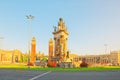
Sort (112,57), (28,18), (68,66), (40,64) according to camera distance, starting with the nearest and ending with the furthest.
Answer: (68,66), (40,64), (28,18), (112,57)

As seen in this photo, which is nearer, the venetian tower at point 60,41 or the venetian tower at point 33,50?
the venetian tower at point 60,41

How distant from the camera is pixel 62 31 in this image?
71625 millimetres

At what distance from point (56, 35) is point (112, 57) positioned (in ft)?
435

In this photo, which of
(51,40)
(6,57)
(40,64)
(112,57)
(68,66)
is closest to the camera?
(68,66)

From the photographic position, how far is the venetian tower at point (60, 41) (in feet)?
231

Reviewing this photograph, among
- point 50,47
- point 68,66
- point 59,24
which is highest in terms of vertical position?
point 59,24

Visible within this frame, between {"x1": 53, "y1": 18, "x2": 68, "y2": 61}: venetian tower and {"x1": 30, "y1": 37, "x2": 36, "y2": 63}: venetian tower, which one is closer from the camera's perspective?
{"x1": 53, "y1": 18, "x2": 68, "y2": 61}: venetian tower

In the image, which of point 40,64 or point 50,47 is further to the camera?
point 50,47

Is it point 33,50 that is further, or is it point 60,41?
point 33,50

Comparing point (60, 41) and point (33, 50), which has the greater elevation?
point (60, 41)

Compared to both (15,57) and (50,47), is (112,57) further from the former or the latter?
(50,47)

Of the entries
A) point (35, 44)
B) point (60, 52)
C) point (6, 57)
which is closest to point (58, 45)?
point (60, 52)

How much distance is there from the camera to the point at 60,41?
70812 millimetres

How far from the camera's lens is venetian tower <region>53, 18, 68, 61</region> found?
70.4m
